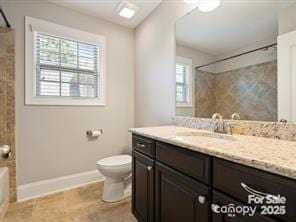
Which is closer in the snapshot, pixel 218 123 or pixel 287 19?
pixel 287 19

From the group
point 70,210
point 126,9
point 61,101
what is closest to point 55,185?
point 70,210

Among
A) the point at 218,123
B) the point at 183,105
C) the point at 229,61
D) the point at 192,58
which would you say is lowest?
the point at 218,123

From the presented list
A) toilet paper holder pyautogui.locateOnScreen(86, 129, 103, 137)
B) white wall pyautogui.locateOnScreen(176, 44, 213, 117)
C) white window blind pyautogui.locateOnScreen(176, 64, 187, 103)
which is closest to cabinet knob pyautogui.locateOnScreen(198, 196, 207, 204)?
white wall pyautogui.locateOnScreen(176, 44, 213, 117)

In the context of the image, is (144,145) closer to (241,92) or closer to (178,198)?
(178,198)

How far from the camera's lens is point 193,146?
0.92m

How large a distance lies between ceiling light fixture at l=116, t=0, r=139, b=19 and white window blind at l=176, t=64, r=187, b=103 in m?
1.02

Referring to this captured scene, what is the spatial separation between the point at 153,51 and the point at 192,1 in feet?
2.57

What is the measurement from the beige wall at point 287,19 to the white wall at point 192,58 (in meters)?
0.58

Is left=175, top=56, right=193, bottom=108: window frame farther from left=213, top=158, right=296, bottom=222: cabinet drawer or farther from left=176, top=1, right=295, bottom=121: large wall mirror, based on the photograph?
left=213, top=158, right=296, bottom=222: cabinet drawer

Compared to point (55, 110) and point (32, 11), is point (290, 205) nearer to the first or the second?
point (55, 110)

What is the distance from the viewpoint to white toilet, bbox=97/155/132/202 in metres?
1.91

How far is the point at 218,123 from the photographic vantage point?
149 cm

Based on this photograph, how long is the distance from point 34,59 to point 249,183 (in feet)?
8.06
